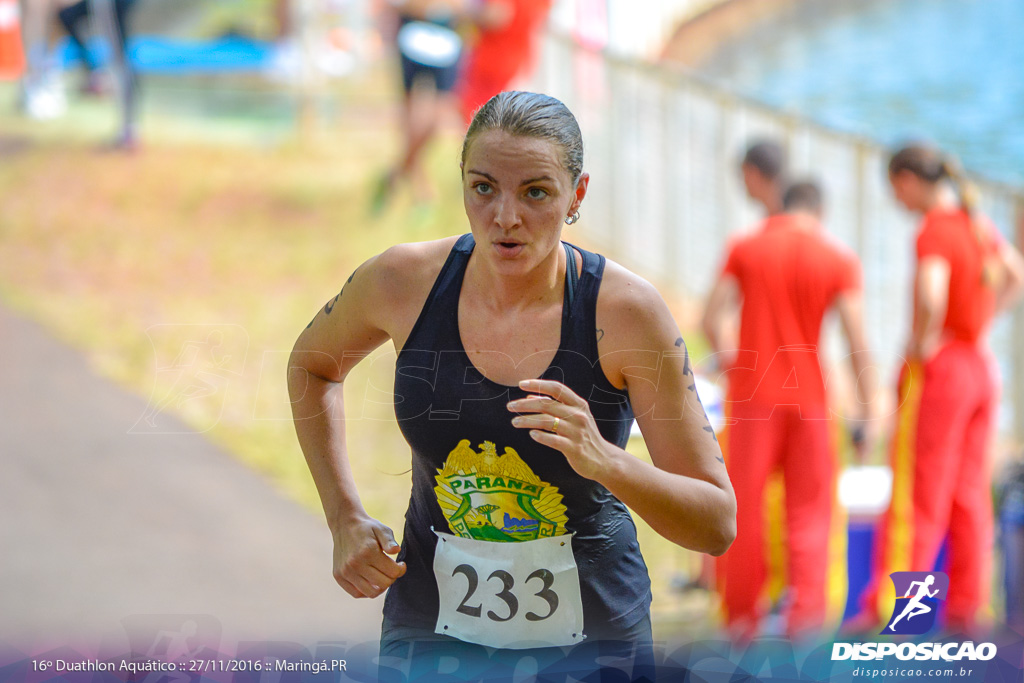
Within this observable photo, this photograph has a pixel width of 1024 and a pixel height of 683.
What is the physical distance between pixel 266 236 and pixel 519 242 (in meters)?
6.86

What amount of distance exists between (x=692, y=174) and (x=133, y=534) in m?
3.78

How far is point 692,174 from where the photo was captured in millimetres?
6410

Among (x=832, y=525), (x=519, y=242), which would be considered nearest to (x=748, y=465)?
(x=832, y=525)

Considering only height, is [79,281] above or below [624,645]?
above

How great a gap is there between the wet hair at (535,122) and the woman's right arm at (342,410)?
0.29 meters

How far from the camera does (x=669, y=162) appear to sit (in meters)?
6.55

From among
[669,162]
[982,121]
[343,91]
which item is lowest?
[982,121]

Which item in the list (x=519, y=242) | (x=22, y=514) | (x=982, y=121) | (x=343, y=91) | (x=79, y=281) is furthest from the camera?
(x=343, y=91)

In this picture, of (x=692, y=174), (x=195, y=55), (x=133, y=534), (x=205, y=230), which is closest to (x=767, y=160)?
(x=692, y=174)

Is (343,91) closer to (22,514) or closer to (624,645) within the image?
(22,514)

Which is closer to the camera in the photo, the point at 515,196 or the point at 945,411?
the point at 515,196

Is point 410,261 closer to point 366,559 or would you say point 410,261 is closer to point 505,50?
point 366,559

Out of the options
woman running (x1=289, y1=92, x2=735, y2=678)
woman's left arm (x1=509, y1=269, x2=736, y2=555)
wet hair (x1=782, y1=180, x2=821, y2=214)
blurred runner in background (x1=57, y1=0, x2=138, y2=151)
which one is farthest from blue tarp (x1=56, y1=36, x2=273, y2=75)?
woman's left arm (x1=509, y1=269, x2=736, y2=555)

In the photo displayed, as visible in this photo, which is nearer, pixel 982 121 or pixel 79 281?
pixel 982 121
